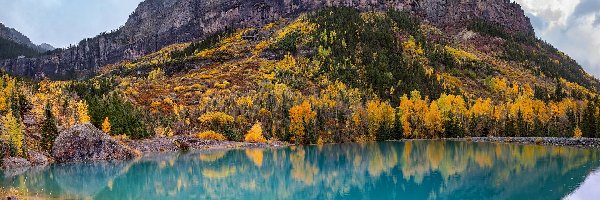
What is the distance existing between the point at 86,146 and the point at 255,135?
142ft

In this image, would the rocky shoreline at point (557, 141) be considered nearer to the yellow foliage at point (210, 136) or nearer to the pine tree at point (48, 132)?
the yellow foliage at point (210, 136)

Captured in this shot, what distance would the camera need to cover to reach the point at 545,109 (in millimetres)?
136875

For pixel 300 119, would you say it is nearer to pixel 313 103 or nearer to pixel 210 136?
pixel 313 103

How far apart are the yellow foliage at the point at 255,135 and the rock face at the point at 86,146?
1369 inches

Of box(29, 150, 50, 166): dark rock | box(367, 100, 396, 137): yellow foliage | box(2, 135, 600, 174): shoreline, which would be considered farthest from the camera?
box(367, 100, 396, 137): yellow foliage

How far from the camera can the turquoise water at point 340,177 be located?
4809cm

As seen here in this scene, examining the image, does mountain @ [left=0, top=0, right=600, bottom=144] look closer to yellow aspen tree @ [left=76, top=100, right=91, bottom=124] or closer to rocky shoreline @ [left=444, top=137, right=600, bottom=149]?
yellow aspen tree @ [left=76, top=100, right=91, bottom=124]

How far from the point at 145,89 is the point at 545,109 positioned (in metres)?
122

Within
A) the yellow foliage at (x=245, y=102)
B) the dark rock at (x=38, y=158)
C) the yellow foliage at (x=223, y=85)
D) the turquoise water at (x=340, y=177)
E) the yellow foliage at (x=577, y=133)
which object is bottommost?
the turquoise water at (x=340, y=177)

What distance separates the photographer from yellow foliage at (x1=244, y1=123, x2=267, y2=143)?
126 metres

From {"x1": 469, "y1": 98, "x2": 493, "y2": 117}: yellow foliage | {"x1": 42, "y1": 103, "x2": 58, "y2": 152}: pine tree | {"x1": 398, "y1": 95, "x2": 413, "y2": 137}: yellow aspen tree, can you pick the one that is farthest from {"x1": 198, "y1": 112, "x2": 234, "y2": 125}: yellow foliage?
{"x1": 469, "y1": 98, "x2": 493, "y2": 117}: yellow foliage

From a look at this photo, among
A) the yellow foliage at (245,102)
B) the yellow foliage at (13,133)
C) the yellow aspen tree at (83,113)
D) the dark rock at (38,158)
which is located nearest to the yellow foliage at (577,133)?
the yellow foliage at (245,102)

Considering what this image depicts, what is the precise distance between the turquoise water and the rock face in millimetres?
5497

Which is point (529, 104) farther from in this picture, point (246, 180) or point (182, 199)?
point (182, 199)
